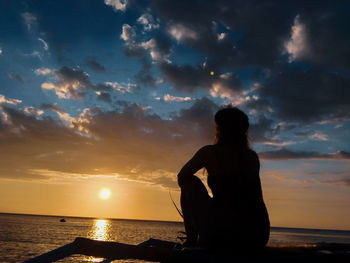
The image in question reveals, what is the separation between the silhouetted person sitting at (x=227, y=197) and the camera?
2918 millimetres

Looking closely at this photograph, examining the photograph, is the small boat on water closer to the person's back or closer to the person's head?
the person's back

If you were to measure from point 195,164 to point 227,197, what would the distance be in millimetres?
484

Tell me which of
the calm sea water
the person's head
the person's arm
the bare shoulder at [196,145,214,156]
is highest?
the person's head

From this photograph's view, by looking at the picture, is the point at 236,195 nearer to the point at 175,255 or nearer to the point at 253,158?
the point at 253,158

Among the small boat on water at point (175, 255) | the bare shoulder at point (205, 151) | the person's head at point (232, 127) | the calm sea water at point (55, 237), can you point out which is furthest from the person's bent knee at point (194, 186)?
the calm sea water at point (55, 237)

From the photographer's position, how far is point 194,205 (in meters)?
3.13

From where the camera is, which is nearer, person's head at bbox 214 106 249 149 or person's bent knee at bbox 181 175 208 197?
person's bent knee at bbox 181 175 208 197

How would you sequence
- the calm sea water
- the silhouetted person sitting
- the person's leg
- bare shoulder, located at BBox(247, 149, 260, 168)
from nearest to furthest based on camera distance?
the silhouetted person sitting < the person's leg < bare shoulder, located at BBox(247, 149, 260, 168) < the calm sea water

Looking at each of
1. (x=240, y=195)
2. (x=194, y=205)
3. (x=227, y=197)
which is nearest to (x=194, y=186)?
(x=194, y=205)

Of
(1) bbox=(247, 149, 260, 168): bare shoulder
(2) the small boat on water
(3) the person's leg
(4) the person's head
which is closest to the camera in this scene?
(2) the small boat on water

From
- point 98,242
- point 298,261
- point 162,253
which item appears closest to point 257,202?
point 298,261

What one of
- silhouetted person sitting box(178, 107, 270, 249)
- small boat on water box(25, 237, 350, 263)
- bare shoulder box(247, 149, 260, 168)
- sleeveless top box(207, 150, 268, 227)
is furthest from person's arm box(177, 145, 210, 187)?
small boat on water box(25, 237, 350, 263)

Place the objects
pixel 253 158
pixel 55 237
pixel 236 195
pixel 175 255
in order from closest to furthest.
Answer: pixel 175 255 < pixel 236 195 < pixel 253 158 < pixel 55 237

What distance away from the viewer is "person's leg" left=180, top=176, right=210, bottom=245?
10.0ft
